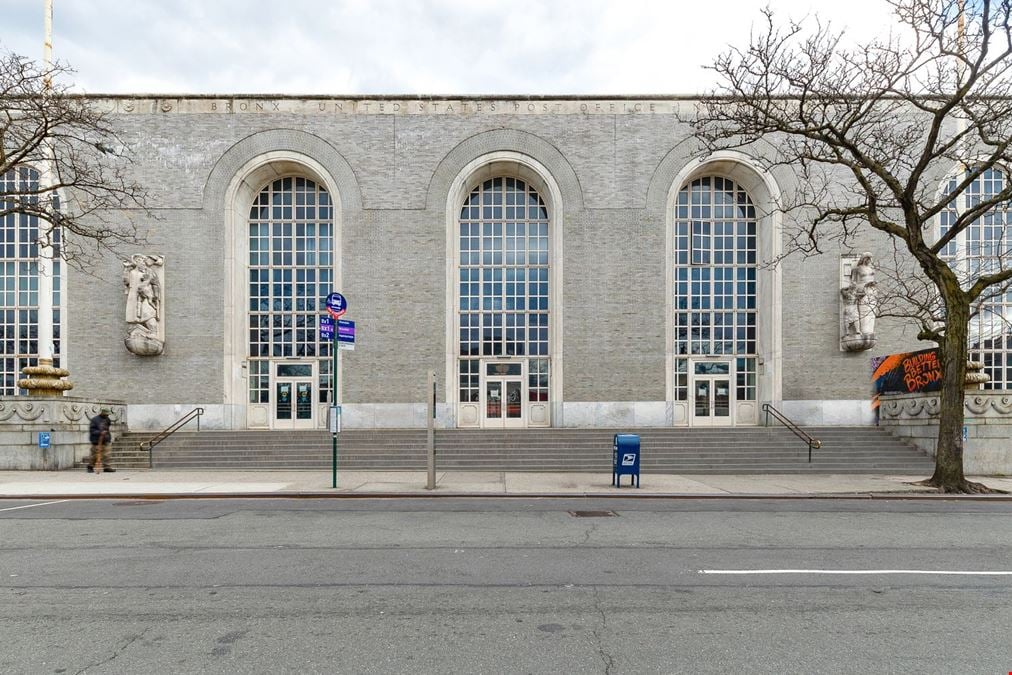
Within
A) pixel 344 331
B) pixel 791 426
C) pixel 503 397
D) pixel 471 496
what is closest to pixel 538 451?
pixel 503 397

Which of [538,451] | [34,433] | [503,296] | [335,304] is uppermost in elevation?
[503,296]

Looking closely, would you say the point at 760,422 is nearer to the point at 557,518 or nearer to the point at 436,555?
the point at 557,518

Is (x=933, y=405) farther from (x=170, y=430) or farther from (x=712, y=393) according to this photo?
(x=170, y=430)

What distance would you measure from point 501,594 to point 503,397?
17578 mm

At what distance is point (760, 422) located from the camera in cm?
2303

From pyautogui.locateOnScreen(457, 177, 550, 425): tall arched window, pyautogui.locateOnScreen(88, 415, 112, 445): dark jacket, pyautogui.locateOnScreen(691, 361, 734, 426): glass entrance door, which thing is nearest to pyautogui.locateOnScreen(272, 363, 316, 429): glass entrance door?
pyautogui.locateOnScreen(457, 177, 550, 425): tall arched window

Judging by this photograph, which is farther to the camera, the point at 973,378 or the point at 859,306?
the point at 859,306

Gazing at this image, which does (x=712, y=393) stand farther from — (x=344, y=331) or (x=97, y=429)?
(x=97, y=429)

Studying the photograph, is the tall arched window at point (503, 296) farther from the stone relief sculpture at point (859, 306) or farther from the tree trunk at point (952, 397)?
the tree trunk at point (952, 397)

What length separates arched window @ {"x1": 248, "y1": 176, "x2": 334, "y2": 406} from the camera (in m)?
23.4

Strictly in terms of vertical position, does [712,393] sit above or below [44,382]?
below

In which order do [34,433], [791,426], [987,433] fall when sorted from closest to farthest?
1. [34,433]
2. [987,433]
3. [791,426]

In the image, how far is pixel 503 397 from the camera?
2319 cm

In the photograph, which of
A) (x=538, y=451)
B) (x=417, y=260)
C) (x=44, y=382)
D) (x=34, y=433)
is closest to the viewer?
(x=34, y=433)
